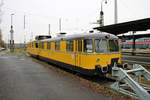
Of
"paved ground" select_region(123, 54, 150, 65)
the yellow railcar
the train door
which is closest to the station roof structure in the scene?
"paved ground" select_region(123, 54, 150, 65)

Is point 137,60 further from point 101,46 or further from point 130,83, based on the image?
point 130,83

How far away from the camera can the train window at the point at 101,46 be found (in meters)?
14.8

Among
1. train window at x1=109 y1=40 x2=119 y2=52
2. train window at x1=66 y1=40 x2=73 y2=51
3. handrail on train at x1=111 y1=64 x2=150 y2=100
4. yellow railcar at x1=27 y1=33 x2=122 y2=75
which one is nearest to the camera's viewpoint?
handrail on train at x1=111 y1=64 x2=150 y2=100

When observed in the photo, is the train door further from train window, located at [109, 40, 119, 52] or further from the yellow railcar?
train window, located at [109, 40, 119, 52]

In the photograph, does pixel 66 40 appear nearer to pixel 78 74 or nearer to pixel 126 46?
pixel 78 74

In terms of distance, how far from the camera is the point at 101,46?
15016mm

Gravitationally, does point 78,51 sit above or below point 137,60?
above

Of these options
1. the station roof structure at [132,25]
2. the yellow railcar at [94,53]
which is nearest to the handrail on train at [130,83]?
the yellow railcar at [94,53]

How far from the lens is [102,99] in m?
9.34

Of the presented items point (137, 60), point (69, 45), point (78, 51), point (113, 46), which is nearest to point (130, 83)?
point (113, 46)

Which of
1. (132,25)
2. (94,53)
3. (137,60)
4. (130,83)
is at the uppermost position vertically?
(132,25)

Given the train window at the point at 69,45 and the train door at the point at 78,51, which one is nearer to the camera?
the train door at the point at 78,51

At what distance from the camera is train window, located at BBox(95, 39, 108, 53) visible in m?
14.8

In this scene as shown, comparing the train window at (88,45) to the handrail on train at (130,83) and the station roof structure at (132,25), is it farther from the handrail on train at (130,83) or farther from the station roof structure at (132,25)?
the station roof structure at (132,25)
